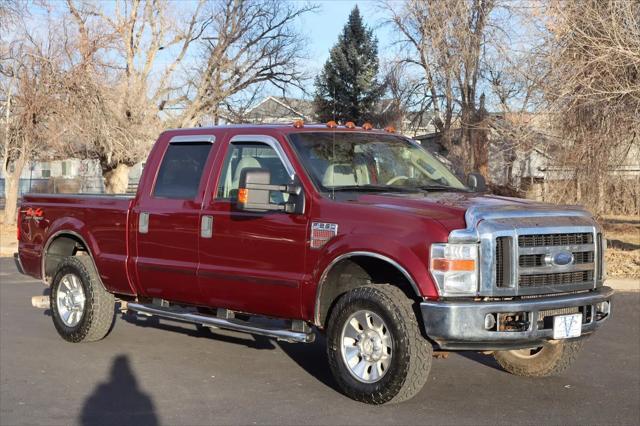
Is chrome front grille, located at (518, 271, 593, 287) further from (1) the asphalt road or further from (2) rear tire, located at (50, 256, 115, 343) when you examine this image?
(2) rear tire, located at (50, 256, 115, 343)

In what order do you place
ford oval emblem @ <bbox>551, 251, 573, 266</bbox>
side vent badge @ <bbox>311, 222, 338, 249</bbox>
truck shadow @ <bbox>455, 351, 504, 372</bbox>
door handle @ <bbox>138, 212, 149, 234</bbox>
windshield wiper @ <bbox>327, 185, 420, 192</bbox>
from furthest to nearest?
door handle @ <bbox>138, 212, 149, 234</bbox>, truck shadow @ <bbox>455, 351, 504, 372</bbox>, windshield wiper @ <bbox>327, 185, 420, 192</bbox>, side vent badge @ <bbox>311, 222, 338, 249</bbox>, ford oval emblem @ <bbox>551, 251, 573, 266</bbox>

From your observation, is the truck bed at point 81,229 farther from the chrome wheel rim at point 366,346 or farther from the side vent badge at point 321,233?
the chrome wheel rim at point 366,346

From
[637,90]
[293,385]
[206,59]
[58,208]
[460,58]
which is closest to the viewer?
[293,385]

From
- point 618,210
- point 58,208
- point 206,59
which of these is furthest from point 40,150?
point 58,208

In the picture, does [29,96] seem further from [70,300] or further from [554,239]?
[554,239]

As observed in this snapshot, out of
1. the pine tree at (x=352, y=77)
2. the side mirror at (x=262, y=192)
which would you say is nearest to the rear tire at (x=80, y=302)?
the side mirror at (x=262, y=192)

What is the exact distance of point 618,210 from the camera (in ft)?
71.5

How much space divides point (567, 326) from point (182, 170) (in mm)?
3719

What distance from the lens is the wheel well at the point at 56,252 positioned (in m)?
9.12

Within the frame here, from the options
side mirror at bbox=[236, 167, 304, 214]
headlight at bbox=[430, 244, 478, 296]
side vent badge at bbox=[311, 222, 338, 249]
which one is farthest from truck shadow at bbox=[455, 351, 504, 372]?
side mirror at bbox=[236, 167, 304, 214]

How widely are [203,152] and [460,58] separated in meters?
18.6

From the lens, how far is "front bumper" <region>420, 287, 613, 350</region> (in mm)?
5832

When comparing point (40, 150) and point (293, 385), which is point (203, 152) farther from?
point (40, 150)

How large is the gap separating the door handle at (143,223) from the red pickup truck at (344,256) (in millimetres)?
13
